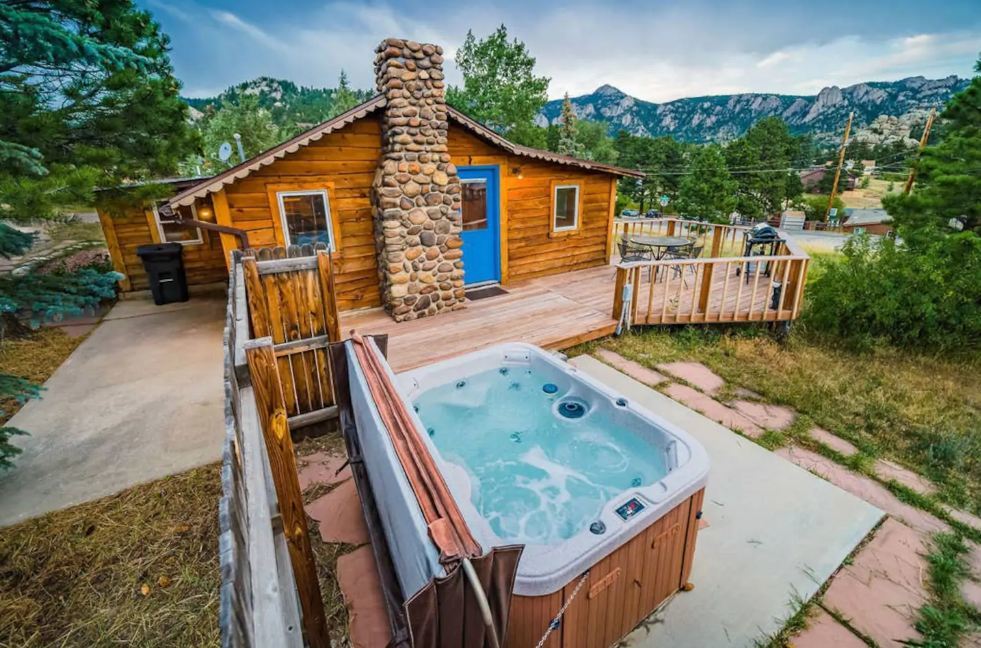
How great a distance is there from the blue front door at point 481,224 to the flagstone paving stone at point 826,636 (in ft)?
19.6

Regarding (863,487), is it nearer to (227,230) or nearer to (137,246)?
(227,230)

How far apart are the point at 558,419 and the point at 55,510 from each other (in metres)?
3.84

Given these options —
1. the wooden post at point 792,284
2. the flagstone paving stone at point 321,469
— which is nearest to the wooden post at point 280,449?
the flagstone paving stone at point 321,469

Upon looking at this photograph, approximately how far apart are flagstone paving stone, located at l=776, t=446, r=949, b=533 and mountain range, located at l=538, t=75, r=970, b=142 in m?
89.5

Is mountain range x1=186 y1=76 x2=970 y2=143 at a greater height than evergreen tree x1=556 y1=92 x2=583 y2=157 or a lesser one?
greater

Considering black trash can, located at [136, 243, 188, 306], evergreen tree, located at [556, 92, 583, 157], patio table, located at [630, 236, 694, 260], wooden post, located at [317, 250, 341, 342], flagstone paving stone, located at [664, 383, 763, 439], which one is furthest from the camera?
evergreen tree, located at [556, 92, 583, 157]

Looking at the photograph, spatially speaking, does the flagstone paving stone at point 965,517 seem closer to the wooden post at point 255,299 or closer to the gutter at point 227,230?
the wooden post at point 255,299

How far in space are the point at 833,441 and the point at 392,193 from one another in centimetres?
544

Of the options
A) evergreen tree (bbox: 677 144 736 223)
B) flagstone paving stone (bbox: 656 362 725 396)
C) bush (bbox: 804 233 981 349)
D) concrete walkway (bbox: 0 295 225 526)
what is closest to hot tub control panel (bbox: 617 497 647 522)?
flagstone paving stone (bbox: 656 362 725 396)

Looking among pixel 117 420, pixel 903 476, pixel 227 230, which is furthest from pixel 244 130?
pixel 903 476

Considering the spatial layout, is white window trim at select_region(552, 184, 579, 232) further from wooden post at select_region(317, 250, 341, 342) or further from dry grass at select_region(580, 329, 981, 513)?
wooden post at select_region(317, 250, 341, 342)

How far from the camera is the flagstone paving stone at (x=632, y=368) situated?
4812 millimetres

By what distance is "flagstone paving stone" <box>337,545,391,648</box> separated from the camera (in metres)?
2.23

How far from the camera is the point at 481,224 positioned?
289 inches
